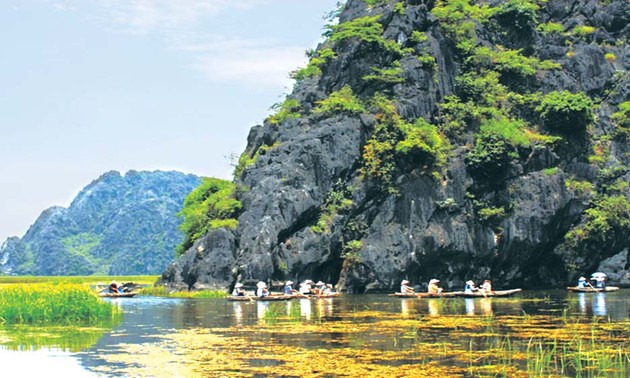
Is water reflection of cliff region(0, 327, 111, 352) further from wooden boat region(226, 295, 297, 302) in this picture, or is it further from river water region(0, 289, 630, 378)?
wooden boat region(226, 295, 297, 302)

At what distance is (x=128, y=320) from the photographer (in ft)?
99.3

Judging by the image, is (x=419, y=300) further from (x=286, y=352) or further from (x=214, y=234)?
(x=286, y=352)

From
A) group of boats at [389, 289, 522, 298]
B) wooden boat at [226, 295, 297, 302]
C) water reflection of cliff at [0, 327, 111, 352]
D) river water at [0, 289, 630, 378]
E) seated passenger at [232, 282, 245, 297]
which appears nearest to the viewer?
river water at [0, 289, 630, 378]

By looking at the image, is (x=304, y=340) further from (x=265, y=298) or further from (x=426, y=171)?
(x=426, y=171)

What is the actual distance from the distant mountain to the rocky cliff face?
103m

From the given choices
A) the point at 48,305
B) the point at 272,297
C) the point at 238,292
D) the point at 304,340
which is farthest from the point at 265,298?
the point at 304,340

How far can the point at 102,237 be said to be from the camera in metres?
175

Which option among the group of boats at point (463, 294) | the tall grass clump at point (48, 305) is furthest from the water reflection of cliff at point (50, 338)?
the group of boats at point (463, 294)

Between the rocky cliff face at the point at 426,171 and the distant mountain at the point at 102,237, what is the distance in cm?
10257

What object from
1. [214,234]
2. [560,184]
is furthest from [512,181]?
[214,234]

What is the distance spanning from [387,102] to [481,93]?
7.78 metres

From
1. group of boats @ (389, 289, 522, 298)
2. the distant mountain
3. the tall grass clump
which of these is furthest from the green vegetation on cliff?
the distant mountain

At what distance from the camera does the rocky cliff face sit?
50.8 metres

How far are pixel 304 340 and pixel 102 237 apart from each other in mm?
Answer: 161048
